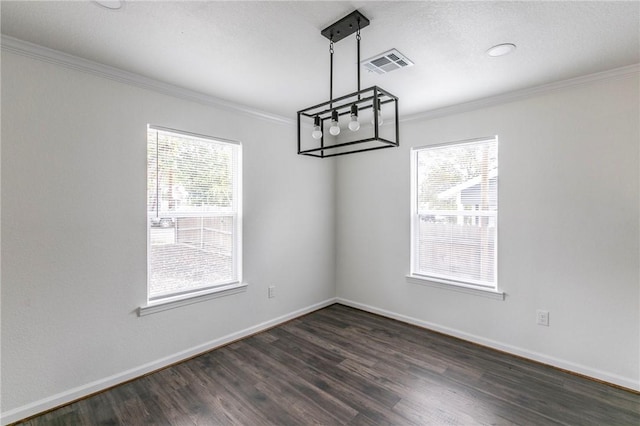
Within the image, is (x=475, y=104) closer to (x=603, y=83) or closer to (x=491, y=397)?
(x=603, y=83)

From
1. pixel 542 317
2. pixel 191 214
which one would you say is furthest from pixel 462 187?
pixel 191 214

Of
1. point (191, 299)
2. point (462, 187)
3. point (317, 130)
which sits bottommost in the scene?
point (191, 299)

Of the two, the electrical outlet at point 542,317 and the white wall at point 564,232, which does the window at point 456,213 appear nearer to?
the white wall at point 564,232

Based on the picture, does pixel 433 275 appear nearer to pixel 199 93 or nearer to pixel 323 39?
pixel 323 39

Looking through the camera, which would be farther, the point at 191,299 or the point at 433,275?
the point at 433,275

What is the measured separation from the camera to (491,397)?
228 cm

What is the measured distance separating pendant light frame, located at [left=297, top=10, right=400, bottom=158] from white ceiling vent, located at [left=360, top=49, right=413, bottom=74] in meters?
0.14

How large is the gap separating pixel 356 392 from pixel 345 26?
8.72 feet

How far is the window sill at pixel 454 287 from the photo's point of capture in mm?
3084

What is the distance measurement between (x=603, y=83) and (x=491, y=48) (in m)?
1.25

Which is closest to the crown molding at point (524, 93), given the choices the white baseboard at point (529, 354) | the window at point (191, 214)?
the window at point (191, 214)

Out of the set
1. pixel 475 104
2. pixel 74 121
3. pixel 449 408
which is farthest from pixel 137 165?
pixel 475 104

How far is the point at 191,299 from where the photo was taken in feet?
9.59

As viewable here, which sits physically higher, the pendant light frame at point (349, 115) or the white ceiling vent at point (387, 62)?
the white ceiling vent at point (387, 62)
